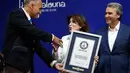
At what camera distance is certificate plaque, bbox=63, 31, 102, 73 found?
3.27m

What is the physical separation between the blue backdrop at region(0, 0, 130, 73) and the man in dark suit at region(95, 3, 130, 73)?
31.8 inches

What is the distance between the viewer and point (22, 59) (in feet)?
10.4

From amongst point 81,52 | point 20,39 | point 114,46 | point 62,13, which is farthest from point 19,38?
point 62,13

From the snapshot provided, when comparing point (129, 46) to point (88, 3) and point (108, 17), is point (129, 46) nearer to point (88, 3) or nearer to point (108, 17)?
point (108, 17)

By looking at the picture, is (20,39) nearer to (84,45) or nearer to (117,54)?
(84,45)

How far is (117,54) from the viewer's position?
3.54 metres

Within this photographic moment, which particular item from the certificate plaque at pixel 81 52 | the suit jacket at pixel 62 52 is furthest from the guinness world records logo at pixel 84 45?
the suit jacket at pixel 62 52

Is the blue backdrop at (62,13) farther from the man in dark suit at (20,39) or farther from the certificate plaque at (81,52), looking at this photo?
the man in dark suit at (20,39)

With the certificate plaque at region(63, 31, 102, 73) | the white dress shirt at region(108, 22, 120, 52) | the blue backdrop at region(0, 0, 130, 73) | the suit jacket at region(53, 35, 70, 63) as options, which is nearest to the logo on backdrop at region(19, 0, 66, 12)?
the blue backdrop at region(0, 0, 130, 73)

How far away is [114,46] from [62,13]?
1.67 metres

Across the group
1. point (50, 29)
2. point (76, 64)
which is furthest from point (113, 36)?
point (50, 29)

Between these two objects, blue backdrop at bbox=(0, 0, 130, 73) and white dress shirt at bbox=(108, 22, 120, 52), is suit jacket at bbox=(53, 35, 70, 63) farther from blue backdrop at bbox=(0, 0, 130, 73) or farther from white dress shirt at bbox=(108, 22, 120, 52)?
blue backdrop at bbox=(0, 0, 130, 73)

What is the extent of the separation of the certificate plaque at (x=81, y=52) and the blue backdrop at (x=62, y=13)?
1.22m

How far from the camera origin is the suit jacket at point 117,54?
3.52 metres
